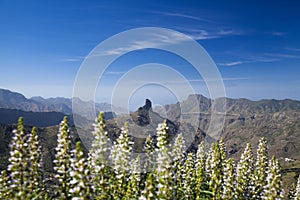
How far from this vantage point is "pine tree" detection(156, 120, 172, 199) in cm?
1177

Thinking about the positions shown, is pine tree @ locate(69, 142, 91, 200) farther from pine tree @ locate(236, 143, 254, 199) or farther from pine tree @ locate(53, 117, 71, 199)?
pine tree @ locate(236, 143, 254, 199)

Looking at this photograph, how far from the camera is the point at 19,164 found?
11367mm

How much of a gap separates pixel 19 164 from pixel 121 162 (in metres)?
4.59

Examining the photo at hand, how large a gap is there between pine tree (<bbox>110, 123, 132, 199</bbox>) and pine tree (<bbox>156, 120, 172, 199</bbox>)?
1.98 metres

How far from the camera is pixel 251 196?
19531 mm

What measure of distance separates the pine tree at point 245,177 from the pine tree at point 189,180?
2.63 m

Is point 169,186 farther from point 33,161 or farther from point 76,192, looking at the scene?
point 33,161

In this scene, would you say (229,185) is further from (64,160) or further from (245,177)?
(64,160)

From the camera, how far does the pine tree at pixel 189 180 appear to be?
17734 mm

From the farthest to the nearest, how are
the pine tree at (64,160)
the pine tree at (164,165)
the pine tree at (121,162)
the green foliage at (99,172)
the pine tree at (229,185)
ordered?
the pine tree at (229,185) < the pine tree at (121,162) < the pine tree at (164,165) < the pine tree at (64,160) < the green foliage at (99,172)

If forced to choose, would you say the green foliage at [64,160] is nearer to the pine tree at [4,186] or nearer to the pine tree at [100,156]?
the pine tree at [100,156]

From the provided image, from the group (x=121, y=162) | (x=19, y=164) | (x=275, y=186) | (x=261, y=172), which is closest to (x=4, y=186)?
(x=19, y=164)

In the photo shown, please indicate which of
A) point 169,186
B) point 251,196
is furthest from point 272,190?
point 251,196

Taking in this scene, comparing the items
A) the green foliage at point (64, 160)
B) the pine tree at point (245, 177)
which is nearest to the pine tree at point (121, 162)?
the green foliage at point (64, 160)
